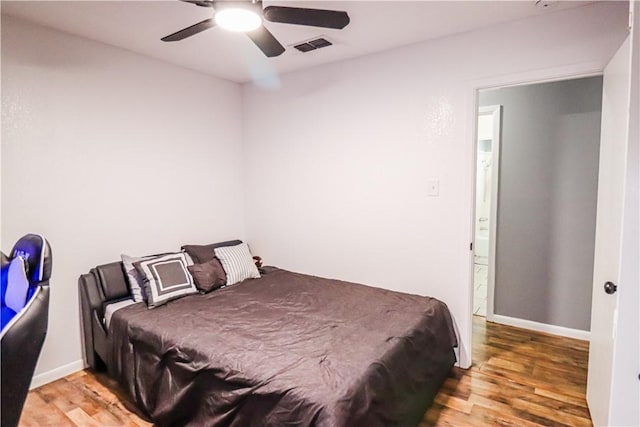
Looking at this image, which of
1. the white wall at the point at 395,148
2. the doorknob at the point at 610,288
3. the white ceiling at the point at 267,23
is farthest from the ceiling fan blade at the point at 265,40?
the doorknob at the point at 610,288

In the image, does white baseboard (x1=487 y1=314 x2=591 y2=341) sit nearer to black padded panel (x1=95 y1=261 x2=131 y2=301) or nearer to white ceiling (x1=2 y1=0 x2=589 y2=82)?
white ceiling (x1=2 y1=0 x2=589 y2=82)

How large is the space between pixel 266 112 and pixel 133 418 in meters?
2.88

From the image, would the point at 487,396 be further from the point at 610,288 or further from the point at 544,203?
the point at 544,203

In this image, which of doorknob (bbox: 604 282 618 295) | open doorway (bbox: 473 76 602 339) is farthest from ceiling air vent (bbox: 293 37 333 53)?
doorknob (bbox: 604 282 618 295)

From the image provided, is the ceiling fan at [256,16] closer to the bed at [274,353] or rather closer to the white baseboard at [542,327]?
the bed at [274,353]

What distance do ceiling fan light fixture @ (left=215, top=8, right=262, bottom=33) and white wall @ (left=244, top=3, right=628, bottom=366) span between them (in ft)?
4.92

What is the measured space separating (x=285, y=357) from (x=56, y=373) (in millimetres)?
1967

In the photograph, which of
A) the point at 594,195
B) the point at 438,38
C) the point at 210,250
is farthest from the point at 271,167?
the point at 594,195

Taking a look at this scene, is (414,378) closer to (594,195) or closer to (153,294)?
(153,294)

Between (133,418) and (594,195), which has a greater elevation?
(594,195)

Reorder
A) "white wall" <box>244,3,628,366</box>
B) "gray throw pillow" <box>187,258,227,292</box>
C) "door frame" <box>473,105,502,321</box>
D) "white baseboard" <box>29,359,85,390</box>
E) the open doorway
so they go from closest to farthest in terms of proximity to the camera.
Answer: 1. "white wall" <box>244,3,628,366</box>
2. "white baseboard" <box>29,359,85,390</box>
3. "gray throw pillow" <box>187,258,227,292</box>
4. the open doorway
5. "door frame" <box>473,105,502,321</box>

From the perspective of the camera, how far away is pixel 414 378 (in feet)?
6.55

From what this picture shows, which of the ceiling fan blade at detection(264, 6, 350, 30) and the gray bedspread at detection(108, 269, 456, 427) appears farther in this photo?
the ceiling fan blade at detection(264, 6, 350, 30)

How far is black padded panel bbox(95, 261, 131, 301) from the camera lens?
8.94 feet
